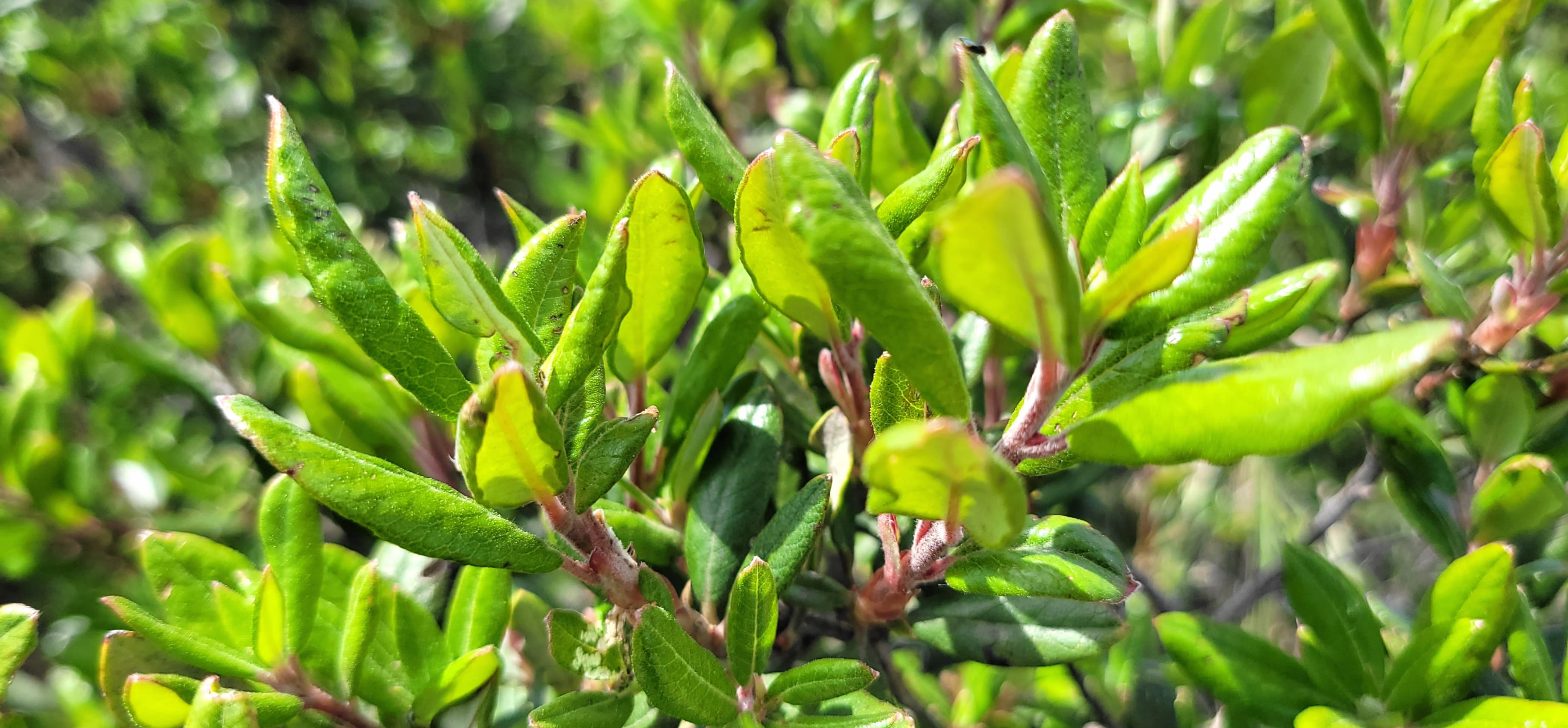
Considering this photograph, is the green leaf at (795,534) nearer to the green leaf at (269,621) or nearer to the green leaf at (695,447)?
the green leaf at (695,447)

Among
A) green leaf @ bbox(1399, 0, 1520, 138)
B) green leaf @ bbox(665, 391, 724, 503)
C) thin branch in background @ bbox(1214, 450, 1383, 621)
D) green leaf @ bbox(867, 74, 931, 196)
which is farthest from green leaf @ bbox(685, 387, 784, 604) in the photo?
green leaf @ bbox(1399, 0, 1520, 138)

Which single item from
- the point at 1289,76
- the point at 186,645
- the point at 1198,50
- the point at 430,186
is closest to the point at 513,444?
the point at 186,645

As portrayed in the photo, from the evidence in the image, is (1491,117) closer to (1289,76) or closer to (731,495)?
(1289,76)

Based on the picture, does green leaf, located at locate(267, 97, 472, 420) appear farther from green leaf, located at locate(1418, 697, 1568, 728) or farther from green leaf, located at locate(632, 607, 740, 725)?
green leaf, located at locate(1418, 697, 1568, 728)

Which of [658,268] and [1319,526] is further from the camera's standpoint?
[1319,526]

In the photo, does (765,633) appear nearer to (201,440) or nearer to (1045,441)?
(1045,441)

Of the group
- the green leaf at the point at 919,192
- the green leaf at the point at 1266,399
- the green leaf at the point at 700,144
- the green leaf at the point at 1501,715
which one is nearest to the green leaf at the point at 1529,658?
the green leaf at the point at 1501,715
